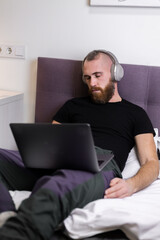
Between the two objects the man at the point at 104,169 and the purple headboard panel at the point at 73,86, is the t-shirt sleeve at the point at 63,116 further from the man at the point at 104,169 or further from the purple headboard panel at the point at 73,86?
the purple headboard panel at the point at 73,86

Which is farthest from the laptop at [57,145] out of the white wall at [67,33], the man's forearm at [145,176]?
the white wall at [67,33]

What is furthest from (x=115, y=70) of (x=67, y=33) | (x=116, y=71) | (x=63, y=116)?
(x=67, y=33)

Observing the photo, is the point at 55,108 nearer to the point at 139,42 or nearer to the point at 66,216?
the point at 139,42

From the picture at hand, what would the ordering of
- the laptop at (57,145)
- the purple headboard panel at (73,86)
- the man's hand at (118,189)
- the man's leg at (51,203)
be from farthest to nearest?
1. the purple headboard panel at (73,86)
2. the man's hand at (118,189)
3. the laptop at (57,145)
4. the man's leg at (51,203)

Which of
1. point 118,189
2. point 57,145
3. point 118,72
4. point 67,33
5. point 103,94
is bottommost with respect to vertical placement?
point 118,189

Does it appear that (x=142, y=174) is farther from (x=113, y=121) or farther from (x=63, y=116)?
(x=63, y=116)

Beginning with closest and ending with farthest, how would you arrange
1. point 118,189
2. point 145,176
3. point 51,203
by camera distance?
point 51,203, point 118,189, point 145,176

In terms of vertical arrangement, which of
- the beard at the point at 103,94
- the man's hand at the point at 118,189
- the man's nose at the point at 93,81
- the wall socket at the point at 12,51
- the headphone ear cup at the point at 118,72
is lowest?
the man's hand at the point at 118,189

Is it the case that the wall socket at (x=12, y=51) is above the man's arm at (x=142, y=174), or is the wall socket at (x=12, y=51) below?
above

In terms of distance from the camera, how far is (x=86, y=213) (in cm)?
100

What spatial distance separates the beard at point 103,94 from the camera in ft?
5.32

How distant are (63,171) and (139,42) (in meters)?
1.04

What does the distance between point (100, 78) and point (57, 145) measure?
64 cm

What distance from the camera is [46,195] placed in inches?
37.9
